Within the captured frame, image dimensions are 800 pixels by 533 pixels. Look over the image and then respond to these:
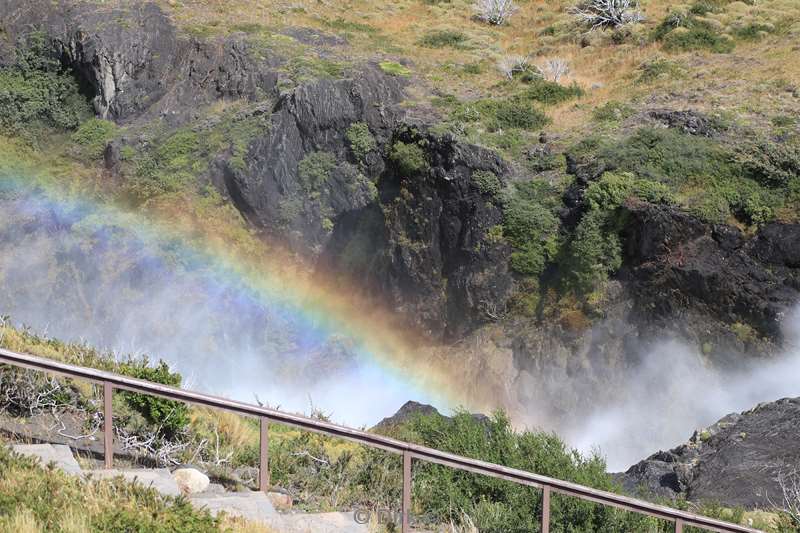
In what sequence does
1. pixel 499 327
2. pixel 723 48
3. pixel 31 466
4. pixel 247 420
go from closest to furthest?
1. pixel 31 466
2. pixel 247 420
3. pixel 499 327
4. pixel 723 48

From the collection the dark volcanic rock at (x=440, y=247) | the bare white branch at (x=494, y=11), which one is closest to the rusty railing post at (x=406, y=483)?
the dark volcanic rock at (x=440, y=247)

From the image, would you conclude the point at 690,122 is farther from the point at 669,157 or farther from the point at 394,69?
the point at 394,69

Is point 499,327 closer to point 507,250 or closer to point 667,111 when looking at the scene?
point 507,250

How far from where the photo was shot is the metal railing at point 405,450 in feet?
26.1

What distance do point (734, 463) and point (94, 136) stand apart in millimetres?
28018

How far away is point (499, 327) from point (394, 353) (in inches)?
150

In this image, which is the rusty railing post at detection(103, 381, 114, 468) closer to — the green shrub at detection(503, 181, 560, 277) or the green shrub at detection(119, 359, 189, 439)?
the green shrub at detection(119, 359, 189, 439)

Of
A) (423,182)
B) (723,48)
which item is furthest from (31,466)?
(723,48)

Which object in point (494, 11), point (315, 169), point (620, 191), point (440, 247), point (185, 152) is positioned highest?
point (494, 11)

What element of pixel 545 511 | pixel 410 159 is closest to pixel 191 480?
pixel 545 511

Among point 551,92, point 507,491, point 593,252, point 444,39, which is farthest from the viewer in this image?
point 444,39

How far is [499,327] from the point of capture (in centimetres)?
2750

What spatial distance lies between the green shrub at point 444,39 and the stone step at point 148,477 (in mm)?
34089

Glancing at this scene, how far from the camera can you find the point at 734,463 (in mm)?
15312
